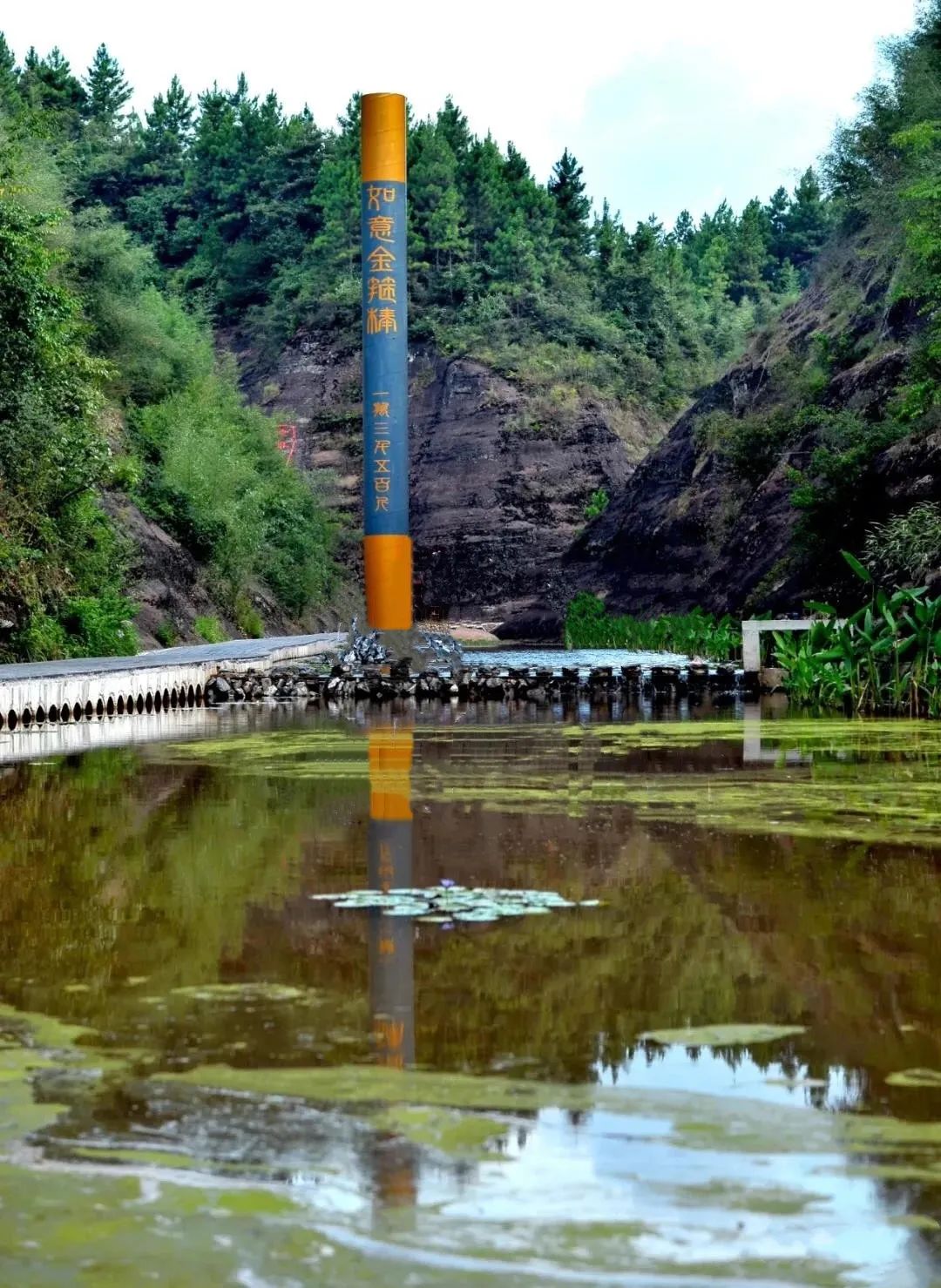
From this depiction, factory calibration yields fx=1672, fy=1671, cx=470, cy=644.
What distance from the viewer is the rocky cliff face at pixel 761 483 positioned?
25719mm

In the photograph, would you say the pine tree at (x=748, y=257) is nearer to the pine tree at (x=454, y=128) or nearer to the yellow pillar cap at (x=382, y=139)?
the pine tree at (x=454, y=128)

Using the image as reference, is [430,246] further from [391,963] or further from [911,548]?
[391,963]

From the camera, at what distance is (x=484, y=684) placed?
20.0 m

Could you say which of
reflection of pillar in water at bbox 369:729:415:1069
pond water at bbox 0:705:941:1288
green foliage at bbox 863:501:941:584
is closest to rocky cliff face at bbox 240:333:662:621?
green foliage at bbox 863:501:941:584

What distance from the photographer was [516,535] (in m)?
57.4

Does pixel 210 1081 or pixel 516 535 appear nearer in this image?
pixel 210 1081

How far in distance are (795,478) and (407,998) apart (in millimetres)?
21975

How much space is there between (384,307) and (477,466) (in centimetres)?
3076

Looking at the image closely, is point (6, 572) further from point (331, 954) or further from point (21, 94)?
point (21, 94)

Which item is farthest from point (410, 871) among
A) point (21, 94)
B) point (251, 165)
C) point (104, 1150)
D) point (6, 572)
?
point (251, 165)

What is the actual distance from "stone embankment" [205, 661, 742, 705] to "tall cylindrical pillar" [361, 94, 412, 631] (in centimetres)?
787

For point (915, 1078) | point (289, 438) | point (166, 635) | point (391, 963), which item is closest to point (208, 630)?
point (166, 635)

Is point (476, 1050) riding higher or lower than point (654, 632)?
lower

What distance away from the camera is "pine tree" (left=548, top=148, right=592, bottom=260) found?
67812mm
